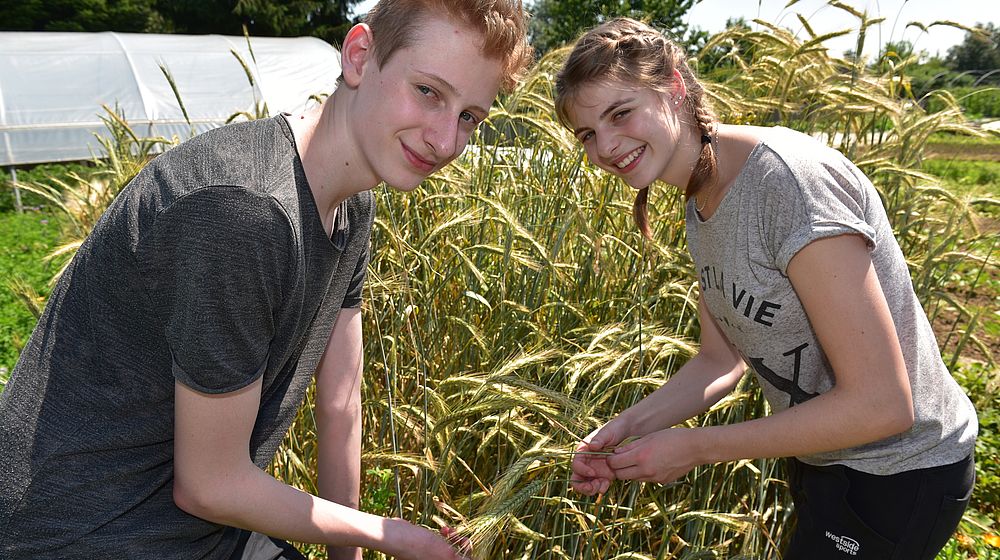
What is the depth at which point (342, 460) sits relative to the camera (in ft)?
5.02

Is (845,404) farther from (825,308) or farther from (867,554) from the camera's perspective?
(867,554)

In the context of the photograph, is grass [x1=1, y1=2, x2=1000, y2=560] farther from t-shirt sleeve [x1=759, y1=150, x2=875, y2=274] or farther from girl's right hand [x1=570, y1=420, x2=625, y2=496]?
t-shirt sleeve [x1=759, y1=150, x2=875, y2=274]

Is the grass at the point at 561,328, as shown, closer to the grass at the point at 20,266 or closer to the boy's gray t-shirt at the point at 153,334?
the boy's gray t-shirt at the point at 153,334

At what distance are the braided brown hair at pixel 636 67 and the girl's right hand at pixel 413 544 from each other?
2.41ft

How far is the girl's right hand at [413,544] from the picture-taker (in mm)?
1187

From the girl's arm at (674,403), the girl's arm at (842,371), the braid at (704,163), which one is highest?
the braid at (704,163)

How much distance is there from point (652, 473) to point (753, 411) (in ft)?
2.20

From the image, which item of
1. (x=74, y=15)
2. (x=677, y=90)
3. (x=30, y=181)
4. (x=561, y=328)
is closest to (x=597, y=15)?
(x=561, y=328)

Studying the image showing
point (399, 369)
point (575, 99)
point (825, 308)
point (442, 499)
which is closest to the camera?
point (825, 308)

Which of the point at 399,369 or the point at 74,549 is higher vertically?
the point at 74,549

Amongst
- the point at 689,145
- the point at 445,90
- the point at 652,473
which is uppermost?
the point at 445,90

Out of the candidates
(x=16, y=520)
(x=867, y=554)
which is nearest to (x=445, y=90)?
(x=16, y=520)

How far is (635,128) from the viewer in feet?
4.61

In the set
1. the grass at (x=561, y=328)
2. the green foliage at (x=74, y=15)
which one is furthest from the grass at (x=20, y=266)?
the green foliage at (x=74, y=15)
